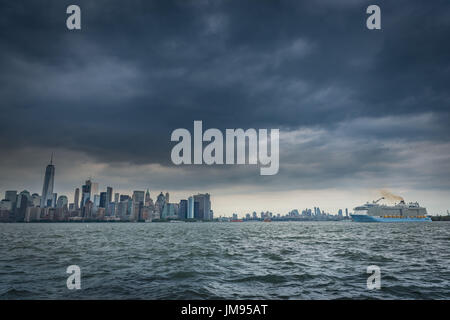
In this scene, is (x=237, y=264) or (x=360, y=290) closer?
(x=360, y=290)

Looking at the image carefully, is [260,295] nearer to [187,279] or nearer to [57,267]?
[187,279]

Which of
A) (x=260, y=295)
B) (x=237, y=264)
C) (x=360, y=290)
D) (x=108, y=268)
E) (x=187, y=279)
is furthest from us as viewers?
(x=237, y=264)
